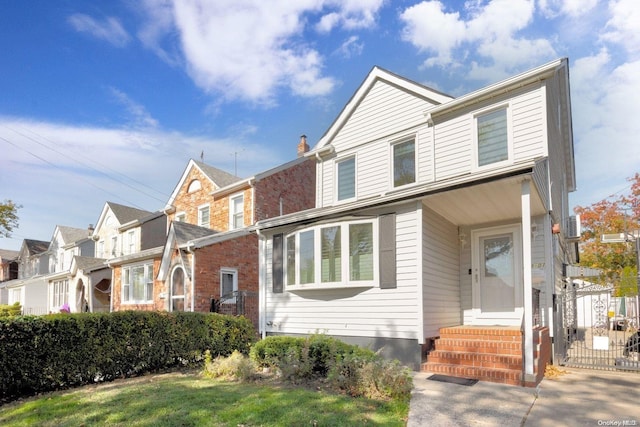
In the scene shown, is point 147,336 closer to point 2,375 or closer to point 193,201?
point 2,375

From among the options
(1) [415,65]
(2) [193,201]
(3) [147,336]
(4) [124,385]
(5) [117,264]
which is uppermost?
(1) [415,65]

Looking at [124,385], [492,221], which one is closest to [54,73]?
[124,385]

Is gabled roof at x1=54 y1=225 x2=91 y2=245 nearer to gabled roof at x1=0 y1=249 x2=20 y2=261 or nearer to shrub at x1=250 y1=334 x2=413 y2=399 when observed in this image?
gabled roof at x1=0 y1=249 x2=20 y2=261

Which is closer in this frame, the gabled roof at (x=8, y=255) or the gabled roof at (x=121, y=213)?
the gabled roof at (x=121, y=213)

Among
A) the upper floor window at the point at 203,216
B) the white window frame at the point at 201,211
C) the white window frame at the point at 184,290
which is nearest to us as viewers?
the white window frame at the point at 184,290

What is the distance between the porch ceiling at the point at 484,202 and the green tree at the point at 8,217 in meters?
33.0

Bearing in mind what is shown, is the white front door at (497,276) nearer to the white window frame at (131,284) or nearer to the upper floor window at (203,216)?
the white window frame at (131,284)

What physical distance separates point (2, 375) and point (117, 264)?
1333cm

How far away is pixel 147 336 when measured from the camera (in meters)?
8.07

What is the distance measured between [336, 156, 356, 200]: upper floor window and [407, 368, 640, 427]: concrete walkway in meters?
6.68

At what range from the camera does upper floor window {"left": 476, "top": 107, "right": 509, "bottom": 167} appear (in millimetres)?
9852

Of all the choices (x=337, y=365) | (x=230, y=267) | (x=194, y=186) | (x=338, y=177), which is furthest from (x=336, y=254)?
(x=194, y=186)

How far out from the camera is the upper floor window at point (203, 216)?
20.0 metres

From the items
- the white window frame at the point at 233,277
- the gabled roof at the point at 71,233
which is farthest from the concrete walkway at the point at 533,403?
the gabled roof at the point at 71,233
